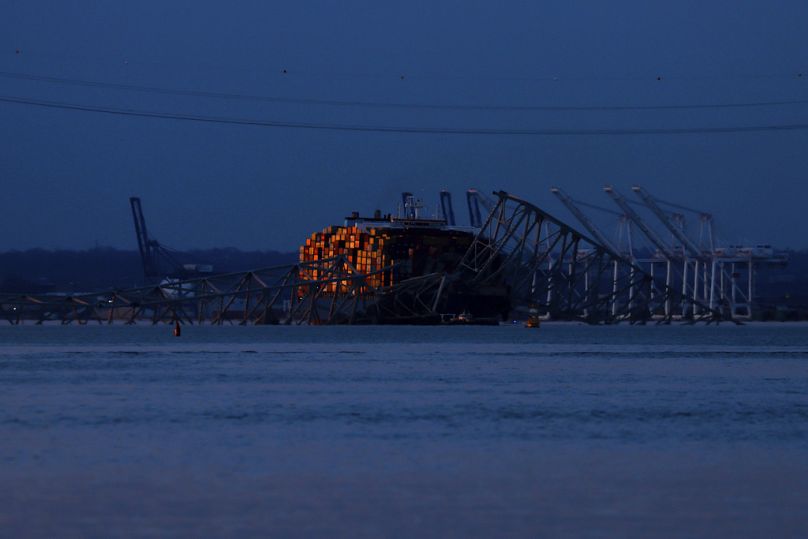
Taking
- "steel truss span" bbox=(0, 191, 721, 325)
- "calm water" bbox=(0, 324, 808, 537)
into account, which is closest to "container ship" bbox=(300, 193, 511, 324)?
"steel truss span" bbox=(0, 191, 721, 325)

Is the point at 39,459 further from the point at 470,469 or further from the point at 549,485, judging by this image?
the point at 549,485

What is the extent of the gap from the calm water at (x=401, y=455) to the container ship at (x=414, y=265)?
321 feet

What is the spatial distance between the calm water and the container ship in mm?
97817

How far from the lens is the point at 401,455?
25.5 metres

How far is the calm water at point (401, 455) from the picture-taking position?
18.0m

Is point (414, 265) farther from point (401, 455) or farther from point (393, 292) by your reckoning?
point (401, 455)

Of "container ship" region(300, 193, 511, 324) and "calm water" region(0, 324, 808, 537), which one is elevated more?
"container ship" region(300, 193, 511, 324)

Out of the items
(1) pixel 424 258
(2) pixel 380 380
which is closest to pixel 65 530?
(2) pixel 380 380

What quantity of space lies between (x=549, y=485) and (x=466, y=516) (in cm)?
348

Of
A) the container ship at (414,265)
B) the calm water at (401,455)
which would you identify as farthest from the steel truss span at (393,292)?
the calm water at (401,455)

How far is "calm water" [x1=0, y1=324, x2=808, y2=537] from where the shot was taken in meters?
18.0

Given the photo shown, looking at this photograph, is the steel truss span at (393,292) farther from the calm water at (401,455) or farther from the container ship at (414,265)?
the calm water at (401,455)

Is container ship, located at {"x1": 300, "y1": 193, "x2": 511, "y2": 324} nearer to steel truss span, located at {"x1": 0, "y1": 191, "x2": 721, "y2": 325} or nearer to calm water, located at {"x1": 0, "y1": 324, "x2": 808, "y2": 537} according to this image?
steel truss span, located at {"x1": 0, "y1": 191, "x2": 721, "y2": 325}

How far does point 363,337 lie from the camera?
399 feet
